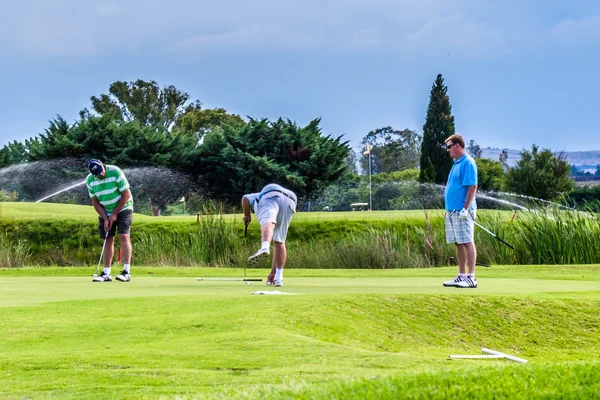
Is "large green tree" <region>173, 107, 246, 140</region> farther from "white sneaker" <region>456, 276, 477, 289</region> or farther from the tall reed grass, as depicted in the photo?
"white sneaker" <region>456, 276, 477, 289</region>

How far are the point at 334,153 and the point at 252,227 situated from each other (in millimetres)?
25704

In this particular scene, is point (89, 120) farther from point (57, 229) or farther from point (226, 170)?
point (57, 229)

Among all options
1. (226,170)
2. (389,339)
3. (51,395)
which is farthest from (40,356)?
(226,170)

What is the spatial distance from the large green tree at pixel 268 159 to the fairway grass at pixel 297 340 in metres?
32.7

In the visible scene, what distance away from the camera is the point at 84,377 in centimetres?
609

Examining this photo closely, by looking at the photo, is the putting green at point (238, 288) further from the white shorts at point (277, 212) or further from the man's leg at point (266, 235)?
the white shorts at point (277, 212)

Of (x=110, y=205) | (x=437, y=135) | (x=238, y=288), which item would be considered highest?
(x=437, y=135)

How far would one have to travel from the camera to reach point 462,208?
12.3 metres

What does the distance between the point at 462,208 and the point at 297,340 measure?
17.4 feet

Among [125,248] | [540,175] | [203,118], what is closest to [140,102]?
[203,118]

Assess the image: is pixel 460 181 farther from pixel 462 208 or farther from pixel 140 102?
pixel 140 102

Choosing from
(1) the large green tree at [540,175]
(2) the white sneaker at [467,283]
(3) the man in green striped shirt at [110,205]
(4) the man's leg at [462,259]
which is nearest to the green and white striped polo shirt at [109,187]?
(3) the man in green striped shirt at [110,205]

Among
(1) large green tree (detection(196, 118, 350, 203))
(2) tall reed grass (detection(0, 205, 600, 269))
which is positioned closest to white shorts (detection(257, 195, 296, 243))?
(2) tall reed grass (detection(0, 205, 600, 269))

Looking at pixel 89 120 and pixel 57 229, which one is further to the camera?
pixel 89 120
